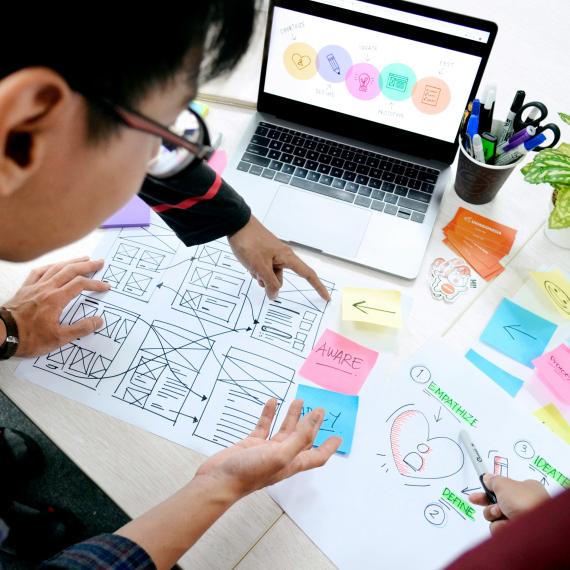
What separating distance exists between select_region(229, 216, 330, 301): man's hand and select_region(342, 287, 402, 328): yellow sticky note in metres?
0.03

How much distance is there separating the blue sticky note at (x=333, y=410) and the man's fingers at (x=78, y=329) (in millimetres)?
288

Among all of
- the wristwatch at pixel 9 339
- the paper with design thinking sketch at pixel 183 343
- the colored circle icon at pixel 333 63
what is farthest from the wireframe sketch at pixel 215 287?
the colored circle icon at pixel 333 63

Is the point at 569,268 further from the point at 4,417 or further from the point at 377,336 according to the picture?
the point at 4,417

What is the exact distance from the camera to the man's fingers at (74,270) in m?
0.79

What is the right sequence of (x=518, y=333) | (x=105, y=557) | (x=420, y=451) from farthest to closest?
(x=518, y=333) → (x=420, y=451) → (x=105, y=557)

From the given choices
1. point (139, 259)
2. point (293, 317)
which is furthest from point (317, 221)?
point (139, 259)

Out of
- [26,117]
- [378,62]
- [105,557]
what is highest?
[26,117]

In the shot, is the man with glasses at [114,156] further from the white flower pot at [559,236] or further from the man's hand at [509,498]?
the white flower pot at [559,236]

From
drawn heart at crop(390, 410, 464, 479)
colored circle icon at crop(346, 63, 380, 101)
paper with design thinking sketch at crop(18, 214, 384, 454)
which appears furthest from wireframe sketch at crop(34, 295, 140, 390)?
colored circle icon at crop(346, 63, 380, 101)

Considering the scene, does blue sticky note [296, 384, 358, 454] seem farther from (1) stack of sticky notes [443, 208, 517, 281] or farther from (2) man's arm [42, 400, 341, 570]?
(1) stack of sticky notes [443, 208, 517, 281]

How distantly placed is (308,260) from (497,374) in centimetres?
31

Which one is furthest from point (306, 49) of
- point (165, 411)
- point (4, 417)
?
point (4, 417)

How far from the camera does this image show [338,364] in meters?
0.77

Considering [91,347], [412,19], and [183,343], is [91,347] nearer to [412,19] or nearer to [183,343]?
[183,343]
